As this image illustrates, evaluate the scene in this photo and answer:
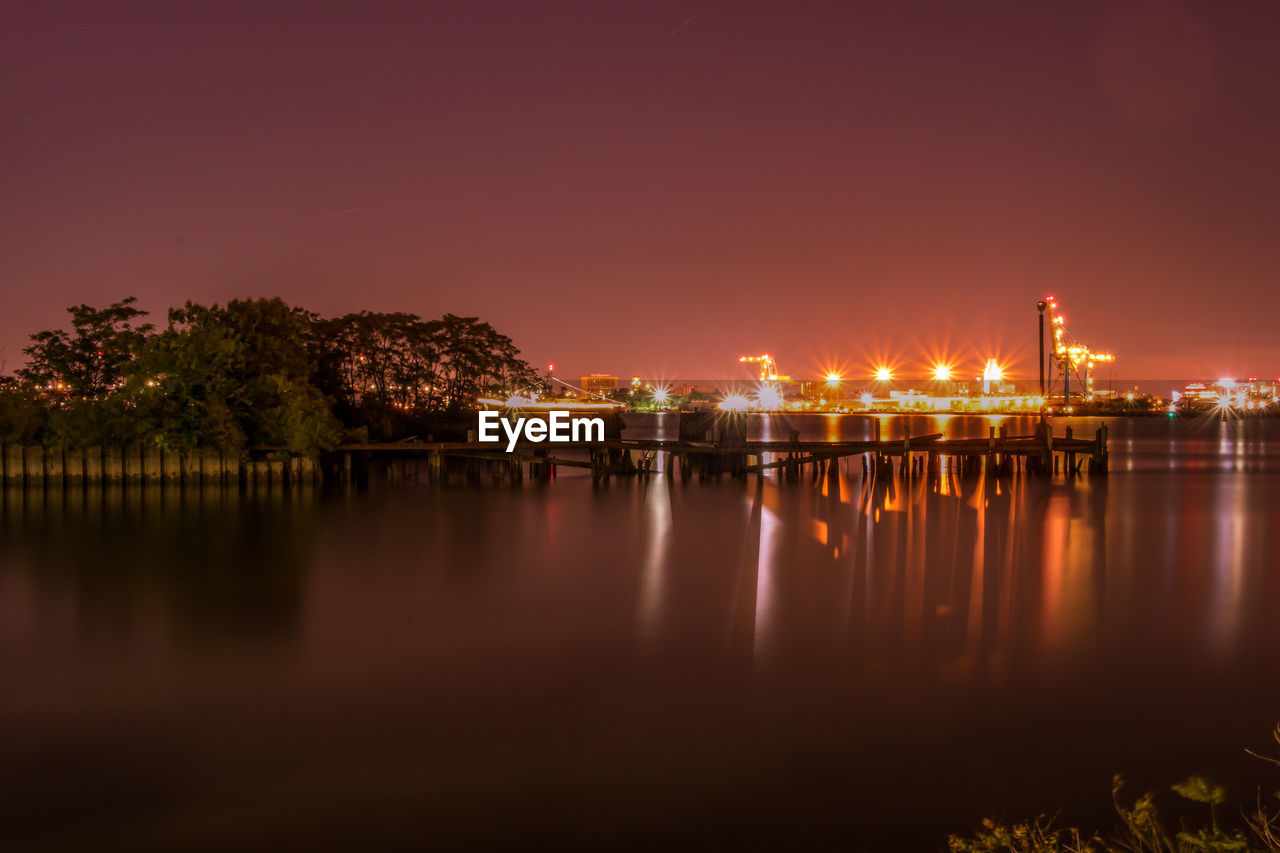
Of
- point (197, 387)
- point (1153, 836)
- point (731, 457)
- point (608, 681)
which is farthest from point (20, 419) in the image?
point (1153, 836)

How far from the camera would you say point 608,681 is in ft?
38.5

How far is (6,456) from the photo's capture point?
29953 millimetres

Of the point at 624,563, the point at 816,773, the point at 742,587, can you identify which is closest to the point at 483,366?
the point at 624,563

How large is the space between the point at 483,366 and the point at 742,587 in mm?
29928

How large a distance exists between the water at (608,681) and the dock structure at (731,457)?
31.2 feet

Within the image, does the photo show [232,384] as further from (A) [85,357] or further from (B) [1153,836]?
(B) [1153,836]

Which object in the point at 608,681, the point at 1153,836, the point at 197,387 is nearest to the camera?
the point at 1153,836

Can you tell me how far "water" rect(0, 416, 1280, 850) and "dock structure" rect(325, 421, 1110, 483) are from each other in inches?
374

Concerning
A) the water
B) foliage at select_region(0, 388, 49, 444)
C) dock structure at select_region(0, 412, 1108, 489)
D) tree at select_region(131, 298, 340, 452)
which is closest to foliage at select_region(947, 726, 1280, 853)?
the water

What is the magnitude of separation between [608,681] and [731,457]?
25164 mm

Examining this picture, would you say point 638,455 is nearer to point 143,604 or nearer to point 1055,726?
point 143,604

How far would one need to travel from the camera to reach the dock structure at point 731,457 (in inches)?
1296

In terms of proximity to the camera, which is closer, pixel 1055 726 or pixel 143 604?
pixel 1055 726

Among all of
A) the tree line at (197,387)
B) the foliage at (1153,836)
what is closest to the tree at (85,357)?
the tree line at (197,387)
